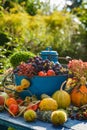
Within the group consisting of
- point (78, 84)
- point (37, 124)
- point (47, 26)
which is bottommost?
point (47, 26)

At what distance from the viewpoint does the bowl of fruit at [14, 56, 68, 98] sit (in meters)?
2.40

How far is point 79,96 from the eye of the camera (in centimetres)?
232

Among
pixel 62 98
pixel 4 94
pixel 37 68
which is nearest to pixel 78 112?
pixel 62 98

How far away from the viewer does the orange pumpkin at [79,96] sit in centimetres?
232

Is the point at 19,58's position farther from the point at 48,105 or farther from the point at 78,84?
the point at 48,105

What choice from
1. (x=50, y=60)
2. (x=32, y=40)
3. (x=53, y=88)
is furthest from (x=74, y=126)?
(x=32, y=40)

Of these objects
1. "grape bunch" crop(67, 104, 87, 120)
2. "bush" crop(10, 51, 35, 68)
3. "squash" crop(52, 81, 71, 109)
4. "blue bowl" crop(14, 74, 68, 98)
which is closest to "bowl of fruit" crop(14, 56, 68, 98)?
"blue bowl" crop(14, 74, 68, 98)

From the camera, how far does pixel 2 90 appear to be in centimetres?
270

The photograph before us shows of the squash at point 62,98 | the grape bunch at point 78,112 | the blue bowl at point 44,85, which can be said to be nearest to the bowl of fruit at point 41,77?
the blue bowl at point 44,85

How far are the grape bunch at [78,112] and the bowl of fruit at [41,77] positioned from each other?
218mm

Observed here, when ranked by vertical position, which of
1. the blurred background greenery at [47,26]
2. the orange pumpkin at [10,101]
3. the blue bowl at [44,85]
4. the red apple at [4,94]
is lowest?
the blurred background greenery at [47,26]

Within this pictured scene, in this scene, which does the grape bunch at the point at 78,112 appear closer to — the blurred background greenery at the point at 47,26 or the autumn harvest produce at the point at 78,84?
the autumn harvest produce at the point at 78,84

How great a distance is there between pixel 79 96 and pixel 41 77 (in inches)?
10.1

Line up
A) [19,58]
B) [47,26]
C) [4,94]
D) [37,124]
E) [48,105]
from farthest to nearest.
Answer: [47,26], [19,58], [4,94], [48,105], [37,124]
